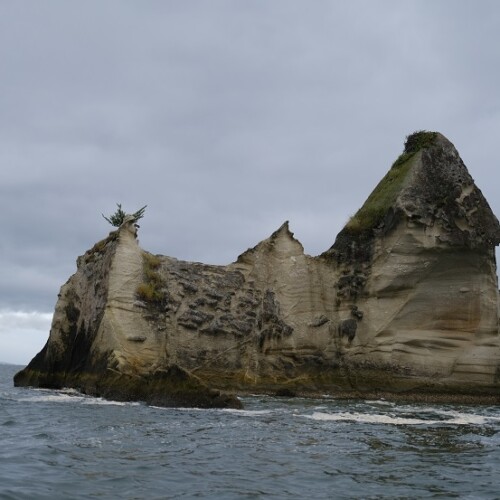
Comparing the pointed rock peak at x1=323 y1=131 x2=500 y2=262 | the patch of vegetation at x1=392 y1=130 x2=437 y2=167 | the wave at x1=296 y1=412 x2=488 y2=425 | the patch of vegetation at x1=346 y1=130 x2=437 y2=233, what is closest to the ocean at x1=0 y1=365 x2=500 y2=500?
the wave at x1=296 y1=412 x2=488 y2=425

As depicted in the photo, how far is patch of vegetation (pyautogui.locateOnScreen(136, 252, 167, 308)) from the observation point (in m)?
34.3

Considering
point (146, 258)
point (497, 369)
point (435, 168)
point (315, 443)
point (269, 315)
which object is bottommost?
point (315, 443)

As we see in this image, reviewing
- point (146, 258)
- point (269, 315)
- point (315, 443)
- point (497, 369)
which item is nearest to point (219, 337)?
point (269, 315)

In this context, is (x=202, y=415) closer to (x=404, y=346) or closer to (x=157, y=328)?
(x=157, y=328)

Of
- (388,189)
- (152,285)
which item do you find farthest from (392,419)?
(388,189)

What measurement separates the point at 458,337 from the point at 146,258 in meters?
15.3

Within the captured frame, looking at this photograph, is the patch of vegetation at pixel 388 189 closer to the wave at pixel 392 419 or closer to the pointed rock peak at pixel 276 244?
the pointed rock peak at pixel 276 244

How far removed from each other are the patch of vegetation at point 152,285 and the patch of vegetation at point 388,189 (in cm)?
968

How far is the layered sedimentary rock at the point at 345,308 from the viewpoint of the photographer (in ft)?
109

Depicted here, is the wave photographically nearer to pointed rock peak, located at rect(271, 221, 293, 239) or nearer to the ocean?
the ocean

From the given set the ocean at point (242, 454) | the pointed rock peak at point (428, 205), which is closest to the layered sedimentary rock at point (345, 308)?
the pointed rock peak at point (428, 205)

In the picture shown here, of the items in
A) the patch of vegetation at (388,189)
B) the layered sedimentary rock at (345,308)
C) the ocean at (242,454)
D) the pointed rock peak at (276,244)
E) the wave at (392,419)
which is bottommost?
the ocean at (242,454)

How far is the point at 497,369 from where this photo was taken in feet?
108

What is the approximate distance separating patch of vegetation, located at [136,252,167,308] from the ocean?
11.1 meters
